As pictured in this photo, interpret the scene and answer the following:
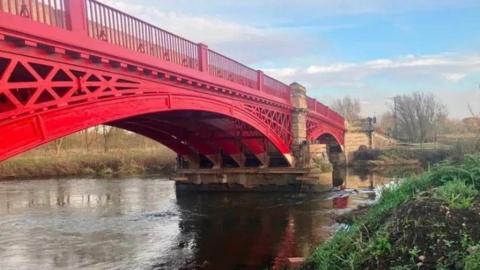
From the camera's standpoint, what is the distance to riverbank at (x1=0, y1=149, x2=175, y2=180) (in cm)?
3906

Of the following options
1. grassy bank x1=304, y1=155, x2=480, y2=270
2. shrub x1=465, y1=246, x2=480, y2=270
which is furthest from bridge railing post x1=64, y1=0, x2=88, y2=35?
shrub x1=465, y1=246, x2=480, y2=270

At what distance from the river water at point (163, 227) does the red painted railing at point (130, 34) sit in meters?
5.31

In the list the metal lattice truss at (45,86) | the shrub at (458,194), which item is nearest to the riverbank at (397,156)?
the metal lattice truss at (45,86)

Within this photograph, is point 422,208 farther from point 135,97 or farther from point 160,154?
point 160,154

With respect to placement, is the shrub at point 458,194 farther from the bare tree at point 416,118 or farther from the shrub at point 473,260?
the bare tree at point 416,118

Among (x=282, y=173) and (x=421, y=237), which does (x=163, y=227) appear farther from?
(x=421, y=237)

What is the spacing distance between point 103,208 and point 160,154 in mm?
21518

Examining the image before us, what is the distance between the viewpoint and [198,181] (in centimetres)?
2609

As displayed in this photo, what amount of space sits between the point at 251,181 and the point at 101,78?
16.3 metres

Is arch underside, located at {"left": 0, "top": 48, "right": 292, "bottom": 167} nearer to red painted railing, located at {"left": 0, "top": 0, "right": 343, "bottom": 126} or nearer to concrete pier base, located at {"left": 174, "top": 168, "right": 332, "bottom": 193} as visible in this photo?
red painted railing, located at {"left": 0, "top": 0, "right": 343, "bottom": 126}

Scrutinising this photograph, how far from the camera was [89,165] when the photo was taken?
41000 mm

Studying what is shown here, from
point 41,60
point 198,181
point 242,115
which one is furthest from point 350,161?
point 41,60

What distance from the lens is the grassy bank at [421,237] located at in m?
4.26

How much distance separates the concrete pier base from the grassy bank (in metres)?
19.1
